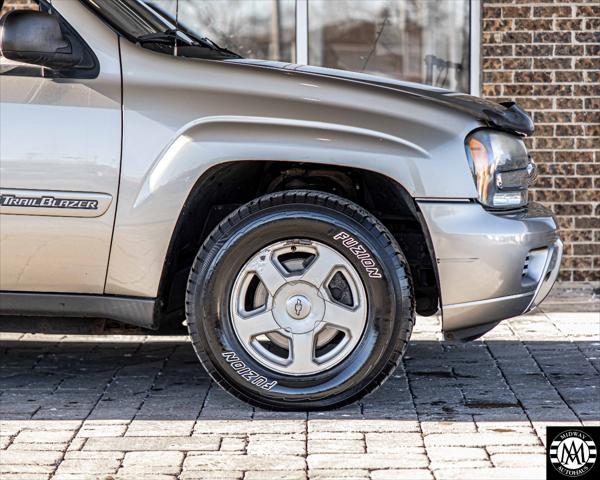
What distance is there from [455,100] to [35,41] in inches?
69.3

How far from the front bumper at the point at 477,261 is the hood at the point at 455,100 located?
0.42 m

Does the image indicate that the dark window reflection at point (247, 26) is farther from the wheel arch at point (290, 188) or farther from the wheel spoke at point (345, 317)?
the wheel spoke at point (345, 317)

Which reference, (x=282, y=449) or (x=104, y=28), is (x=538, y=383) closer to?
(x=282, y=449)

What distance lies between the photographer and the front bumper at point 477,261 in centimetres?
504

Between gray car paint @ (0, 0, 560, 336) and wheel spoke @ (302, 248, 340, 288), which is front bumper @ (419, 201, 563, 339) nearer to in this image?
gray car paint @ (0, 0, 560, 336)

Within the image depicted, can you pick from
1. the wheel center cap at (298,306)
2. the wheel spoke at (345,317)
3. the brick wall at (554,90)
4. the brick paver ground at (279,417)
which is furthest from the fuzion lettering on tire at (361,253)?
the brick wall at (554,90)

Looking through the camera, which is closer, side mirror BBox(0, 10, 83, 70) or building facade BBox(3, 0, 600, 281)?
side mirror BBox(0, 10, 83, 70)

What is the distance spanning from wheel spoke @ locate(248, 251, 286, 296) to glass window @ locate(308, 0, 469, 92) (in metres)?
3.67

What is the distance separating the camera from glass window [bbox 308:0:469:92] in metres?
8.56

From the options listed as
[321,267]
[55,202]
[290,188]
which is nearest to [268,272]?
[321,267]

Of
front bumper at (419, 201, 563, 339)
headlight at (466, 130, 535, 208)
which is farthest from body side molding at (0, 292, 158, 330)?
headlight at (466, 130, 535, 208)

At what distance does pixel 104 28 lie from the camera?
5176 mm

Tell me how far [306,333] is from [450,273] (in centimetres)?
63

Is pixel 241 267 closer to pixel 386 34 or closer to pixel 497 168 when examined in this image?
pixel 497 168
